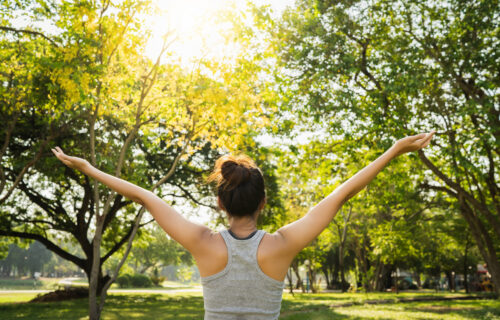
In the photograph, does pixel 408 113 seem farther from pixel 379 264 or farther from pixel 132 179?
pixel 379 264

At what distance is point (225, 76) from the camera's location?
9.98 metres

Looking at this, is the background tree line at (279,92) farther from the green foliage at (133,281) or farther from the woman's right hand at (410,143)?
the green foliage at (133,281)

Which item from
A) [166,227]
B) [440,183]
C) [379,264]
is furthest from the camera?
[379,264]

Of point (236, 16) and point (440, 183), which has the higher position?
point (236, 16)

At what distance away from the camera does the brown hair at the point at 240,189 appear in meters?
1.88

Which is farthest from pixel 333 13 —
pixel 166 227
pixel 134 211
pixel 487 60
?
pixel 134 211

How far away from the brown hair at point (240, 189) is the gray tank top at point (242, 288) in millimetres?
170

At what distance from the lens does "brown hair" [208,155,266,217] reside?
6.18ft

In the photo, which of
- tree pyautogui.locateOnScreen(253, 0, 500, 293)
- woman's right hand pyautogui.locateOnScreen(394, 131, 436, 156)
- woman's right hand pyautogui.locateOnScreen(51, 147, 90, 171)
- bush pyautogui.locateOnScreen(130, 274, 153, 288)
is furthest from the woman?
bush pyautogui.locateOnScreen(130, 274, 153, 288)

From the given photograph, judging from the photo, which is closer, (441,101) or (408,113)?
(408,113)

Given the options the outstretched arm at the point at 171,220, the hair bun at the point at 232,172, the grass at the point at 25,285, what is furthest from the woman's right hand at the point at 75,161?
the grass at the point at 25,285

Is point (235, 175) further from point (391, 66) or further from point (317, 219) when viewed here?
point (391, 66)

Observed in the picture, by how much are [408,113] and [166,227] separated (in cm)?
1262

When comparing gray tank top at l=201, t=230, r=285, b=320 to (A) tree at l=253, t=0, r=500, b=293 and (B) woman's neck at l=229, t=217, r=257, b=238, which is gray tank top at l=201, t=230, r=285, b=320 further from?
(A) tree at l=253, t=0, r=500, b=293
